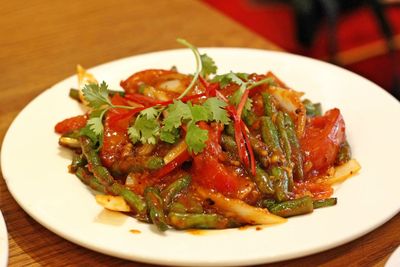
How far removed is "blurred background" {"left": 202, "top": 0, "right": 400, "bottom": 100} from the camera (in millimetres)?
4324

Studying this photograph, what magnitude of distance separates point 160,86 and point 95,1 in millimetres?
1491

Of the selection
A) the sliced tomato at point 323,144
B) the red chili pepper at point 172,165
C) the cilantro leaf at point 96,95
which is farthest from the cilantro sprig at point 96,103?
the sliced tomato at point 323,144

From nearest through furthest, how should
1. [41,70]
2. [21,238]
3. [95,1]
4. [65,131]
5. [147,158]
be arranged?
[21,238], [147,158], [65,131], [41,70], [95,1]

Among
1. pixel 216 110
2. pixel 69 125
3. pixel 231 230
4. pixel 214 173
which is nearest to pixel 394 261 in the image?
A: pixel 231 230

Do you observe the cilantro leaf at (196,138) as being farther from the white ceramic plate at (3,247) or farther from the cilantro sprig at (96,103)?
the white ceramic plate at (3,247)

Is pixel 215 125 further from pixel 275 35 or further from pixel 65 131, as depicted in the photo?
pixel 275 35

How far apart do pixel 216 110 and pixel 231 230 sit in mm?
387

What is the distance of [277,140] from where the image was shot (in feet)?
6.20

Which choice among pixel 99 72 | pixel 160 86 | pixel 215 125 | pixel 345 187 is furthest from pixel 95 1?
pixel 345 187

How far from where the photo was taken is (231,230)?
5.24 feet

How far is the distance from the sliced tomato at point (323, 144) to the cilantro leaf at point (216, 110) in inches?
11.6

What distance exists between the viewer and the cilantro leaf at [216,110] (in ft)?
5.92

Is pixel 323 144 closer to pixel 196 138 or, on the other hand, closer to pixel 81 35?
pixel 196 138

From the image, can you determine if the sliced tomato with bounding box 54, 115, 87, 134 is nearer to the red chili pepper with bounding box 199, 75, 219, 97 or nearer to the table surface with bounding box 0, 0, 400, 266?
the table surface with bounding box 0, 0, 400, 266
